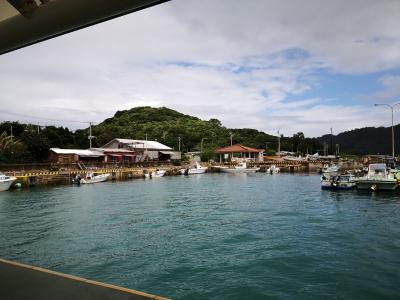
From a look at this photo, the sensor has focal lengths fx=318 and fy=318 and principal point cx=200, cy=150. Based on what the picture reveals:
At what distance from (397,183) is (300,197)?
31.0 ft

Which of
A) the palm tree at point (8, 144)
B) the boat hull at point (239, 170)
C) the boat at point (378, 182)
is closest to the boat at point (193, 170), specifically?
the boat hull at point (239, 170)

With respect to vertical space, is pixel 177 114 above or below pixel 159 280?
above

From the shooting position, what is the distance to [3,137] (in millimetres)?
45812

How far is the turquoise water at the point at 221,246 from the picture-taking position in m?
7.88

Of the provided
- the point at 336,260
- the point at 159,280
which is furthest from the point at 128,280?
the point at 336,260

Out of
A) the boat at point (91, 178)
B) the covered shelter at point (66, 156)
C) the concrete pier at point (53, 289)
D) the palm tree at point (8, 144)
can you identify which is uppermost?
the palm tree at point (8, 144)

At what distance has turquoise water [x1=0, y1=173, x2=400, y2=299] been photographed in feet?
25.9

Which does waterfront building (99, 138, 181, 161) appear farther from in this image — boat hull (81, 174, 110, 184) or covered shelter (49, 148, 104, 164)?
boat hull (81, 174, 110, 184)

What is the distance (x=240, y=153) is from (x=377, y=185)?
4682cm

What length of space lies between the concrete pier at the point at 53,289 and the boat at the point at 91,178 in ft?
119

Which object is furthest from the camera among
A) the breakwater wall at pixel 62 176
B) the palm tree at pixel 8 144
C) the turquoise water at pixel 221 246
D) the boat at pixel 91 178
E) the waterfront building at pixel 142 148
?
the waterfront building at pixel 142 148

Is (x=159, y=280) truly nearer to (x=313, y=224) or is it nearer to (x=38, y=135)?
(x=313, y=224)

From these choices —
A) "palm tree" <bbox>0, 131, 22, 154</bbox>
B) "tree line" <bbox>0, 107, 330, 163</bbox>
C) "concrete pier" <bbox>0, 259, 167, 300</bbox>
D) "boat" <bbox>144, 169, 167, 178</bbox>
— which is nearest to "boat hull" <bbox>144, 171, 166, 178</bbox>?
"boat" <bbox>144, 169, 167, 178</bbox>

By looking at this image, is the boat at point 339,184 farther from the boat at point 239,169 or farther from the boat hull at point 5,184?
the boat at point 239,169
